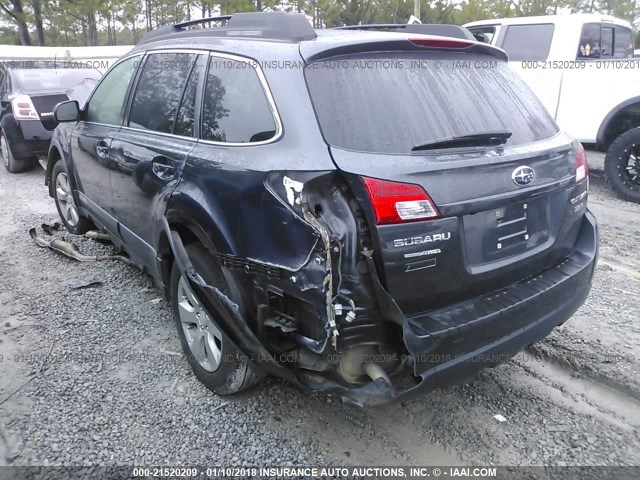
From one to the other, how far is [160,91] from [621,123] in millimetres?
5960

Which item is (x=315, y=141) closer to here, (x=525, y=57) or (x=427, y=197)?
(x=427, y=197)

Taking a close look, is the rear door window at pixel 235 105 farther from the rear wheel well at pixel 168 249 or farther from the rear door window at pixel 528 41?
the rear door window at pixel 528 41

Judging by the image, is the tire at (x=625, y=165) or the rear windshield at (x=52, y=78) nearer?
the tire at (x=625, y=165)

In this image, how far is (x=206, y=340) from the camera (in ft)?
9.48

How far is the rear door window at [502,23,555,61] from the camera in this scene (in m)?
7.14

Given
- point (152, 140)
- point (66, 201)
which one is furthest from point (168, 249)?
point (66, 201)

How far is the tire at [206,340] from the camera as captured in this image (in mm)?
2657

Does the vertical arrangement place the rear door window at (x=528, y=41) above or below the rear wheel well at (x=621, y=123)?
above

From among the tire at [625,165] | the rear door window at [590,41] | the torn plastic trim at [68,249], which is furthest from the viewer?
the rear door window at [590,41]

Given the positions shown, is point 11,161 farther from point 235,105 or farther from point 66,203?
point 235,105

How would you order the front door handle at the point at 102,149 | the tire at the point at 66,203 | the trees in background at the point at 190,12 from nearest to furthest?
the front door handle at the point at 102,149, the tire at the point at 66,203, the trees in background at the point at 190,12

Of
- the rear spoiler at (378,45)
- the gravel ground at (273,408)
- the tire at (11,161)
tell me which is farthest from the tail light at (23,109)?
the rear spoiler at (378,45)

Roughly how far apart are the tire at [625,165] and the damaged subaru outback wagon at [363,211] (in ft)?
13.8

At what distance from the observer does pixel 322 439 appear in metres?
2.61
